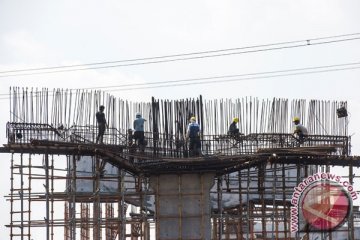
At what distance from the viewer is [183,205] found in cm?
4141

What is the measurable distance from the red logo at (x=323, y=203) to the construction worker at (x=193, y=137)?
4702 mm

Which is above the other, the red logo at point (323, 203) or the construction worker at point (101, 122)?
the construction worker at point (101, 122)

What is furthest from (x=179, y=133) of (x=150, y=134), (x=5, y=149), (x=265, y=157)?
(x=5, y=149)

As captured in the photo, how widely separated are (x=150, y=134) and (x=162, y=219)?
370cm

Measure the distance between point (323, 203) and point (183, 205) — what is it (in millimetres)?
5798

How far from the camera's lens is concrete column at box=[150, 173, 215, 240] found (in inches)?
1624

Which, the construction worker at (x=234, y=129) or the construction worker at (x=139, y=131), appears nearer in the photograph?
the construction worker at (x=139, y=131)

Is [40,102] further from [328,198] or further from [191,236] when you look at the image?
[328,198]

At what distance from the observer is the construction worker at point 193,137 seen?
41156mm

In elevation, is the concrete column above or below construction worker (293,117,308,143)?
below

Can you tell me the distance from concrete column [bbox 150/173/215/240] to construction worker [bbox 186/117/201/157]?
0.92m

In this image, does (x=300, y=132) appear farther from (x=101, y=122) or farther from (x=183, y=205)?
(x=101, y=122)

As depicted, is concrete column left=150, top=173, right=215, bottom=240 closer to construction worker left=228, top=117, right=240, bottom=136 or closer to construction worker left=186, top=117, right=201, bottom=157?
construction worker left=186, top=117, right=201, bottom=157

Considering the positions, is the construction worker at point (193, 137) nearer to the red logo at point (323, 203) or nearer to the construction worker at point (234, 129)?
the construction worker at point (234, 129)
